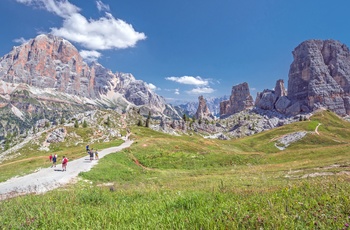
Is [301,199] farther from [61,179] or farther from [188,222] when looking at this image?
[61,179]

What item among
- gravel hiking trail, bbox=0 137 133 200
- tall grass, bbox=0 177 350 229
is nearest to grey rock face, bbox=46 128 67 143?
gravel hiking trail, bbox=0 137 133 200

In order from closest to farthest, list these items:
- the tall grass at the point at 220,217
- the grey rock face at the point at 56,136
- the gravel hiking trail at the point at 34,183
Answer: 1. the tall grass at the point at 220,217
2. the gravel hiking trail at the point at 34,183
3. the grey rock face at the point at 56,136

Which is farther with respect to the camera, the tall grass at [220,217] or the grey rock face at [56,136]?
the grey rock face at [56,136]

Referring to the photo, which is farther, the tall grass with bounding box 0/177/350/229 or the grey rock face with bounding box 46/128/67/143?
the grey rock face with bounding box 46/128/67/143

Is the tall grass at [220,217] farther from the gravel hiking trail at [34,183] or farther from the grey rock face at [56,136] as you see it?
the grey rock face at [56,136]

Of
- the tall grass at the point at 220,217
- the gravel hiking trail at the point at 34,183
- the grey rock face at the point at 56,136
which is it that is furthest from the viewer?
the grey rock face at the point at 56,136

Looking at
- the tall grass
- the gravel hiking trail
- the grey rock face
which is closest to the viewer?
the tall grass

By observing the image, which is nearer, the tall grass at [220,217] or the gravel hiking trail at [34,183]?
the tall grass at [220,217]

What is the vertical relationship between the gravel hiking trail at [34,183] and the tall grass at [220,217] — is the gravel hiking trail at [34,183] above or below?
below

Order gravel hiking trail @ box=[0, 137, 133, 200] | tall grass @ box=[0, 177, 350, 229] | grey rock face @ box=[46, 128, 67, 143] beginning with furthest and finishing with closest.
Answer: grey rock face @ box=[46, 128, 67, 143] → gravel hiking trail @ box=[0, 137, 133, 200] → tall grass @ box=[0, 177, 350, 229]

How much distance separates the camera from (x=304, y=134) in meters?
102

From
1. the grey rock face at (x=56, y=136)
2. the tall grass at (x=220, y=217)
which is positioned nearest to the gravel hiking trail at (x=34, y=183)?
the tall grass at (x=220, y=217)

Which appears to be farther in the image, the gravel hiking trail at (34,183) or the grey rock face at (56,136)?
the grey rock face at (56,136)

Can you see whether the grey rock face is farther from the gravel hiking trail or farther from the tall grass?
the tall grass
